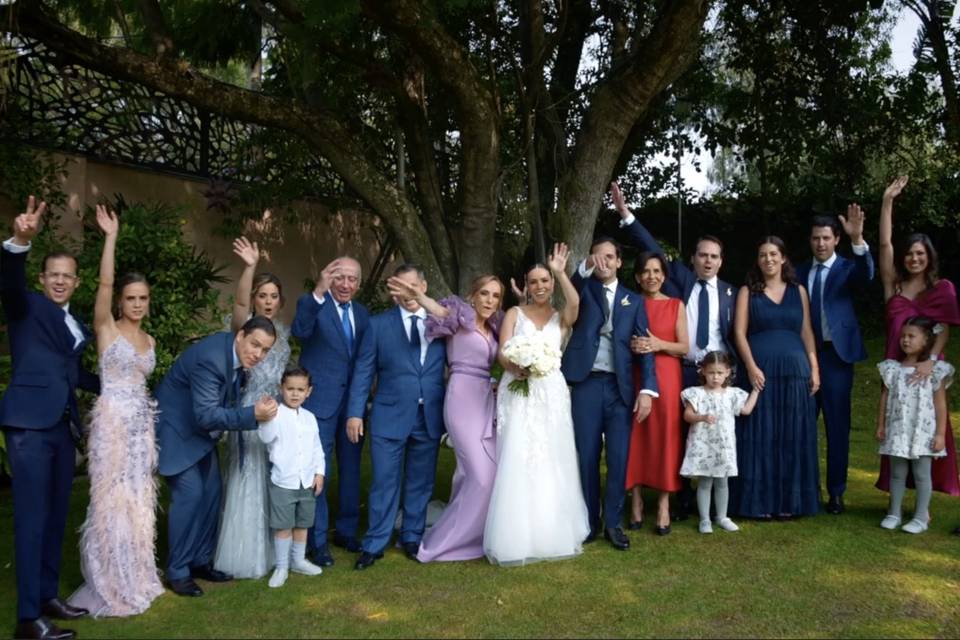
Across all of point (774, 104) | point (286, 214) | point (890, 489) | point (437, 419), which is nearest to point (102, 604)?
point (437, 419)

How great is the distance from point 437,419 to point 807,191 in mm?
9005

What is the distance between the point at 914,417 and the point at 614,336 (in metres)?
2.06

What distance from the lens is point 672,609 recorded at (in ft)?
15.4

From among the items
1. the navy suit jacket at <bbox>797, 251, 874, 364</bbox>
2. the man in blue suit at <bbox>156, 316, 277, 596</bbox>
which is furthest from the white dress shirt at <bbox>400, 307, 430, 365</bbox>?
the navy suit jacket at <bbox>797, 251, 874, 364</bbox>

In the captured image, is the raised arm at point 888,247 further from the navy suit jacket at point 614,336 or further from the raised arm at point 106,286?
the raised arm at point 106,286

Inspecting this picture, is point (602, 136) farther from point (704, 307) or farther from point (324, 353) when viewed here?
point (324, 353)

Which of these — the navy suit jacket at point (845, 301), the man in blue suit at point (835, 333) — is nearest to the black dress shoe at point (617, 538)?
the man in blue suit at point (835, 333)

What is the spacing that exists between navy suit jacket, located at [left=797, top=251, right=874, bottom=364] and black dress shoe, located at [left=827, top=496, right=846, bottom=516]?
1009mm

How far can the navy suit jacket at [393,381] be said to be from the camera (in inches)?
225

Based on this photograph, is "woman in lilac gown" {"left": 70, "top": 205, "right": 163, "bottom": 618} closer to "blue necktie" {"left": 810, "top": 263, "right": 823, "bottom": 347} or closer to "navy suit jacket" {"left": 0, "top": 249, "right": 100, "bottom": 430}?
"navy suit jacket" {"left": 0, "top": 249, "right": 100, "bottom": 430}

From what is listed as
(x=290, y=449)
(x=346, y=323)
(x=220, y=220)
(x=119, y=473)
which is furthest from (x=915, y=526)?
(x=220, y=220)

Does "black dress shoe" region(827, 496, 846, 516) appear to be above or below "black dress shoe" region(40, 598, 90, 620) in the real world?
above

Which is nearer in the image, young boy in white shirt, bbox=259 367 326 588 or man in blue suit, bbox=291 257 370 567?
young boy in white shirt, bbox=259 367 326 588

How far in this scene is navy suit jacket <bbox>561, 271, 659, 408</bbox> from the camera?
5.87 metres
